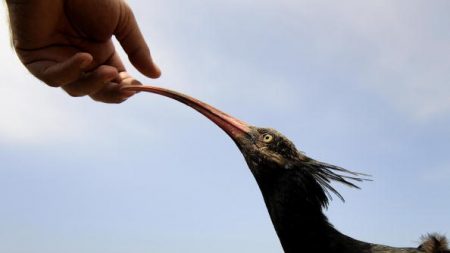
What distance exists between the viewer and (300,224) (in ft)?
19.2

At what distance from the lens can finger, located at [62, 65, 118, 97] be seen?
532 cm

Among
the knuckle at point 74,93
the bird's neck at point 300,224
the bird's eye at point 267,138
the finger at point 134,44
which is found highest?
the finger at point 134,44

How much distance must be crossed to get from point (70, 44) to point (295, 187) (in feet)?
12.8

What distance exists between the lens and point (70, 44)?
5723 millimetres

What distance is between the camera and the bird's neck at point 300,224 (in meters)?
5.75

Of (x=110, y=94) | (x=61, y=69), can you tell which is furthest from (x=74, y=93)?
(x=61, y=69)

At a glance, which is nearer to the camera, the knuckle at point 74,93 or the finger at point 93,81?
the finger at point 93,81

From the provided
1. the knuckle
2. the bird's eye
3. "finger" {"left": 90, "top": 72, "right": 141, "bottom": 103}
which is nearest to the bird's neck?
the bird's eye

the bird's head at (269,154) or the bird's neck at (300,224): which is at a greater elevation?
the bird's head at (269,154)

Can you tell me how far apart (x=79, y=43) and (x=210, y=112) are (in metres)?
2.15

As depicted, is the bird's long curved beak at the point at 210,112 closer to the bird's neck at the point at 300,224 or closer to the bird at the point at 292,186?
the bird at the point at 292,186

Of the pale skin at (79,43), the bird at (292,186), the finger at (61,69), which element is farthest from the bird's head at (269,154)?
the finger at (61,69)

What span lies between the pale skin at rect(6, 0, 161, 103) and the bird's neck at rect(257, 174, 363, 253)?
8.96 feet

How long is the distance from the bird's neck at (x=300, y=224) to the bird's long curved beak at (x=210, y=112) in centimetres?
103
